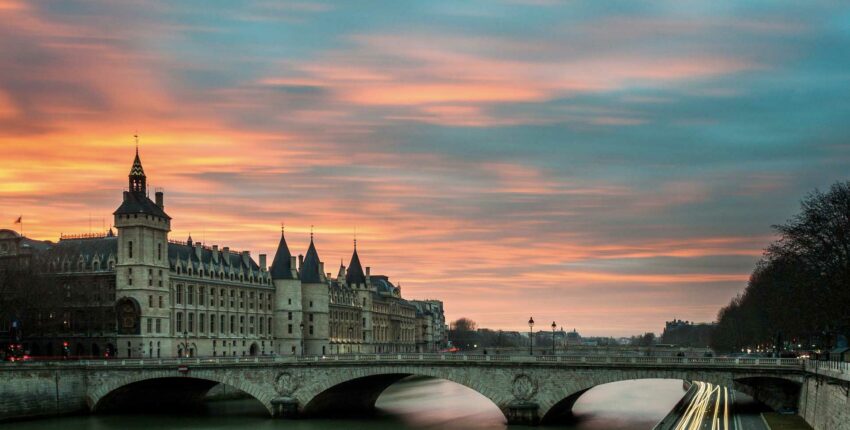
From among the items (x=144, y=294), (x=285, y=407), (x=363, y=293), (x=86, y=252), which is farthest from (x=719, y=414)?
(x=363, y=293)

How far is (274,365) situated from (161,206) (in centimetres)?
4859

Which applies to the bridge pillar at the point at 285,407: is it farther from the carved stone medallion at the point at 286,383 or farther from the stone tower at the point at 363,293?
the stone tower at the point at 363,293

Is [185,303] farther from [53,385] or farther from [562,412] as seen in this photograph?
[562,412]

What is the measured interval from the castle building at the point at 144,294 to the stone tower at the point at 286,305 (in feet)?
0.51

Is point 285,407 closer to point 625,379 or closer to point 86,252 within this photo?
point 625,379

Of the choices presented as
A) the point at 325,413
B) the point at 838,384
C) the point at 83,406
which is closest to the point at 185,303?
the point at 83,406

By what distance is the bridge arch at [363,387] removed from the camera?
259 feet

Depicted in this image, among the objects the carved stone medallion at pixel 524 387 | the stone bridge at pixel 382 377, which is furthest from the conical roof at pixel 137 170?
the carved stone medallion at pixel 524 387

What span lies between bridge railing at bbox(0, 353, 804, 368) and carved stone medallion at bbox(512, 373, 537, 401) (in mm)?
1299

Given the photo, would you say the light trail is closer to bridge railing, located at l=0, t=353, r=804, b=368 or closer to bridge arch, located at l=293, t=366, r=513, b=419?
bridge railing, located at l=0, t=353, r=804, b=368

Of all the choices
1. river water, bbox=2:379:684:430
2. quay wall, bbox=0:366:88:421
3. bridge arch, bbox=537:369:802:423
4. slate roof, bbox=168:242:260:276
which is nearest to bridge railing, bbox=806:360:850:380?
bridge arch, bbox=537:369:802:423

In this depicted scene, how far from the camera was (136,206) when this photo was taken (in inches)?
4616

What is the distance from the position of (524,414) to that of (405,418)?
49.2 ft

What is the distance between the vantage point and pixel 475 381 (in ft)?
261
